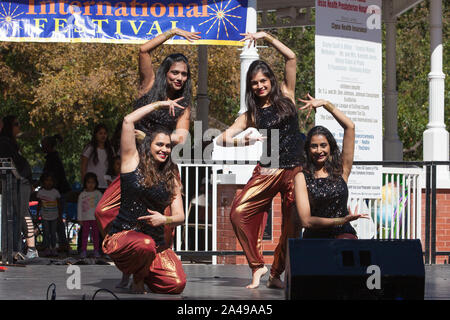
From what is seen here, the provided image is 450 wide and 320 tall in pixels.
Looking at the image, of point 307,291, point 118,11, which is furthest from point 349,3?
point 307,291

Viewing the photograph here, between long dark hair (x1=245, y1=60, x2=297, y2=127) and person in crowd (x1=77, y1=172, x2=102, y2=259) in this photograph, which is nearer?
long dark hair (x1=245, y1=60, x2=297, y2=127)

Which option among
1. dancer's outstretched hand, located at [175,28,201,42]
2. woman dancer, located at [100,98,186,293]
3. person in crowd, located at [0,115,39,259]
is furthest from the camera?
person in crowd, located at [0,115,39,259]

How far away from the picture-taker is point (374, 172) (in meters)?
13.1

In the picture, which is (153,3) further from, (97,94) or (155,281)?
(97,94)

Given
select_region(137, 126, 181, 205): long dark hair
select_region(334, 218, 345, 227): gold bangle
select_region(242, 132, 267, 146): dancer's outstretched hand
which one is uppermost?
select_region(242, 132, 267, 146): dancer's outstretched hand

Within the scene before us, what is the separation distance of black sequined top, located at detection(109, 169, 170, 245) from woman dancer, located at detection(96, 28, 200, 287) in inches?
16.1

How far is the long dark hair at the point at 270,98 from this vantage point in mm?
8758

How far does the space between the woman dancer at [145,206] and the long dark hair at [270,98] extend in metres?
0.94

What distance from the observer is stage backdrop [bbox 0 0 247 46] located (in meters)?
13.5

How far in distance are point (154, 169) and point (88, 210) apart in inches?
203

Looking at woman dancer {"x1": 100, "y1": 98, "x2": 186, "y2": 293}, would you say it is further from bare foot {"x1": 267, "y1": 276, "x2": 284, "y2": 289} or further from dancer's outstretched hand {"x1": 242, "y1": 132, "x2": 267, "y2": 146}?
bare foot {"x1": 267, "y1": 276, "x2": 284, "y2": 289}

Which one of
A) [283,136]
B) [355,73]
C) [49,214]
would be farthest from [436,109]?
[283,136]

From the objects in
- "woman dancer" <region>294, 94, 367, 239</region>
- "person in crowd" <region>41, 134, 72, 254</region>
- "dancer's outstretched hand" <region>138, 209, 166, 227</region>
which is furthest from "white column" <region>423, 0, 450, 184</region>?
"dancer's outstretched hand" <region>138, 209, 166, 227</region>

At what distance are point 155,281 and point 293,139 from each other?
5.76 ft
